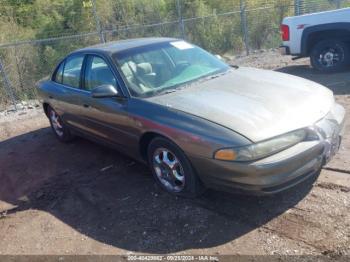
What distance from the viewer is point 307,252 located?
3391mm

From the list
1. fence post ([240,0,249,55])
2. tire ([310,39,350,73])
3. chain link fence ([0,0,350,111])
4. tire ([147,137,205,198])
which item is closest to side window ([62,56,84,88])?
tire ([147,137,205,198])

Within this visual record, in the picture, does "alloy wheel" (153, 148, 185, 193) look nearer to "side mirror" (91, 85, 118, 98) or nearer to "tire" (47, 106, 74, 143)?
"side mirror" (91, 85, 118, 98)

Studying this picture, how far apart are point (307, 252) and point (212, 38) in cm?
1175

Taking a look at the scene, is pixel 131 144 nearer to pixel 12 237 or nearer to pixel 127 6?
pixel 12 237

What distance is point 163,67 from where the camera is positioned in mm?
5121

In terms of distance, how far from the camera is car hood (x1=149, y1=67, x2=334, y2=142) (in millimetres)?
3836

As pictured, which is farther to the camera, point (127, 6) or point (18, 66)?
point (127, 6)

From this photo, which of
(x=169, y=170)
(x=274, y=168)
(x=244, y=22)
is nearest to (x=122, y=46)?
(x=169, y=170)

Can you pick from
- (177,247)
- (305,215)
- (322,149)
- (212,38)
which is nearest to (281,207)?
(305,215)

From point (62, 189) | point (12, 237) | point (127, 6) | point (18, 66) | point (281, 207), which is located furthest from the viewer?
point (127, 6)

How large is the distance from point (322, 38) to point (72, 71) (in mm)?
5492

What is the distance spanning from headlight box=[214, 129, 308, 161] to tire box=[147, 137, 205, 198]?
0.49 m

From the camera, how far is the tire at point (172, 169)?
421cm

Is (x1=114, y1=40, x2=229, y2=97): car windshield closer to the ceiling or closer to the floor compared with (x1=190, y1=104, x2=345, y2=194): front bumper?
closer to the ceiling
